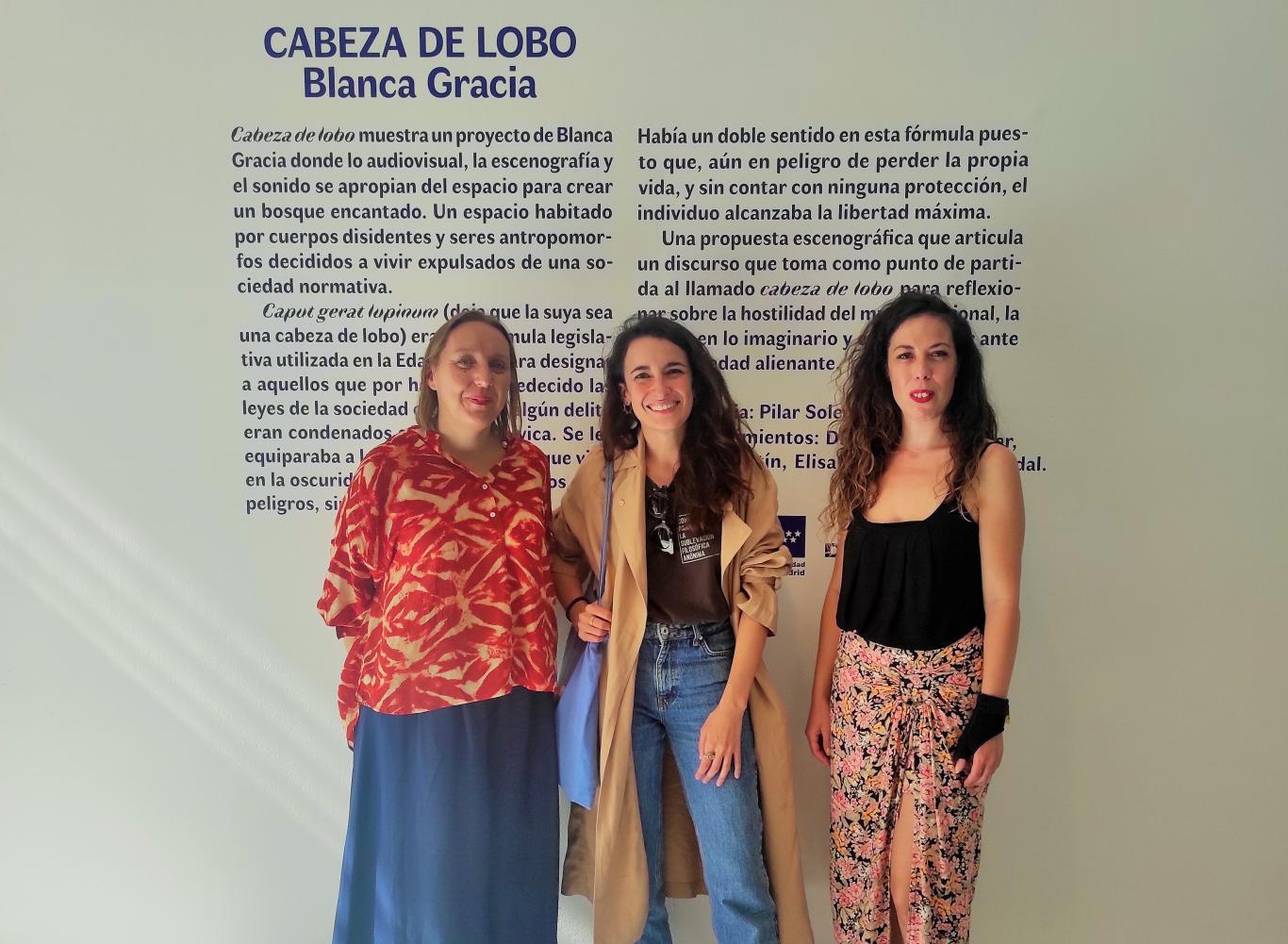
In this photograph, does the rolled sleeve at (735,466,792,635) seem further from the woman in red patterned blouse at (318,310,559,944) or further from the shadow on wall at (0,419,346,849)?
the shadow on wall at (0,419,346,849)

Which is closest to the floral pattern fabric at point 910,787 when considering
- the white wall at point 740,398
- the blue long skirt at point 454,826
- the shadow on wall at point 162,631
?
the white wall at point 740,398

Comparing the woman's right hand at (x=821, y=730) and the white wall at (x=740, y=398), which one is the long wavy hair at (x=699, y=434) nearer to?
the white wall at (x=740, y=398)

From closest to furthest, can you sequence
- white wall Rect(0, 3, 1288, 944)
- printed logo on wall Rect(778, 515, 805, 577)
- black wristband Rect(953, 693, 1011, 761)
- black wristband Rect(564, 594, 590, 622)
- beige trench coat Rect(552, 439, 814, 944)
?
1. black wristband Rect(953, 693, 1011, 761)
2. beige trench coat Rect(552, 439, 814, 944)
3. black wristband Rect(564, 594, 590, 622)
4. white wall Rect(0, 3, 1288, 944)
5. printed logo on wall Rect(778, 515, 805, 577)

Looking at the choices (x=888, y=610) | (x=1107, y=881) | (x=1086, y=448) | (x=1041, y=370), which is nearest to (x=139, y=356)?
(x=888, y=610)

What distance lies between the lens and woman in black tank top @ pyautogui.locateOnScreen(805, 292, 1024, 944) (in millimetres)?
1646

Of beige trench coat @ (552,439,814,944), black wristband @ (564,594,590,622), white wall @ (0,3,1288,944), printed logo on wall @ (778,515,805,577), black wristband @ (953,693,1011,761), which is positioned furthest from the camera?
printed logo on wall @ (778,515,805,577)

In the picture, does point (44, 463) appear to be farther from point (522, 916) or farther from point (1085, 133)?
point (1085, 133)

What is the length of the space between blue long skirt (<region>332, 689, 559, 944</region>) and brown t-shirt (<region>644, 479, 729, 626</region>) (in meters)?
0.39

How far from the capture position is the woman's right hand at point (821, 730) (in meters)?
1.90

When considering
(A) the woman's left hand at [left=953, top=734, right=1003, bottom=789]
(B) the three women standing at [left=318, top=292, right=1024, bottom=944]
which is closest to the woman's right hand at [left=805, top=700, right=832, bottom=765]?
(B) the three women standing at [left=318, top=292, right=1024, bottom=944]

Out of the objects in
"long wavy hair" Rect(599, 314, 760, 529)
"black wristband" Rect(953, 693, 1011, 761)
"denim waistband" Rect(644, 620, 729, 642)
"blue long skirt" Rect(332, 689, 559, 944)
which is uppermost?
"long wavy hair" Rect(599, 314, 760, 529)

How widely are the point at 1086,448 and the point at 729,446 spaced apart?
1111 millimetres

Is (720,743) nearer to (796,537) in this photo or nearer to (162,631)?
(796,537)

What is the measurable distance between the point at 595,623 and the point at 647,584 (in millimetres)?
151
